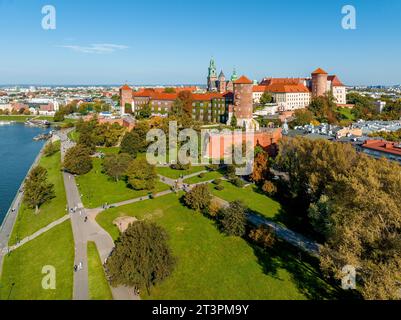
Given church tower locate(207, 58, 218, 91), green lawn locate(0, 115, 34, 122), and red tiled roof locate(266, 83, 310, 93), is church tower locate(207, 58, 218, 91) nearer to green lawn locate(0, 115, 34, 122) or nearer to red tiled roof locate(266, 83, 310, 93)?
red tiled roof locate(266, 83, 310, 93)

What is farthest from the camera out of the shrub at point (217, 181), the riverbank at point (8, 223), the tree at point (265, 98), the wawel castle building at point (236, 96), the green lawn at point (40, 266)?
the tree at point (265, 98)

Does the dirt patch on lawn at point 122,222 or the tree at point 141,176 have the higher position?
the tree at point 141,176

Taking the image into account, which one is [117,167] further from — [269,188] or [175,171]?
[269,188]

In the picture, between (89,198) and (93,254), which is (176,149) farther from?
(93,254)

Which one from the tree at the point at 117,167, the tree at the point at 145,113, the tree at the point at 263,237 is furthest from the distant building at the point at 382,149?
the tree at the point at 145,113

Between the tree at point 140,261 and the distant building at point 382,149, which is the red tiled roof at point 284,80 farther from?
the tree at point 140,261

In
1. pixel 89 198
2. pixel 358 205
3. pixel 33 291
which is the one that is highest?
pixel 358 205

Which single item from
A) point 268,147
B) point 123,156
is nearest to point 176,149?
point 123,156
